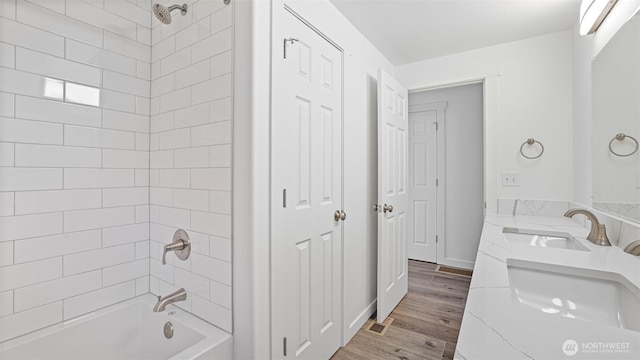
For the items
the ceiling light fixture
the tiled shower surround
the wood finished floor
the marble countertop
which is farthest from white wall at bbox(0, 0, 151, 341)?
the ceiling light fixture

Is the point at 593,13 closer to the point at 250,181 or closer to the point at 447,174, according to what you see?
the point at 250,181

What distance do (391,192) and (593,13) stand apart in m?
1.62

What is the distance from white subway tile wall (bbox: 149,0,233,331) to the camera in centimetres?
128

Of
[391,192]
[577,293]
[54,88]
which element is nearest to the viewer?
[577,293]

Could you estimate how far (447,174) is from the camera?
3.65 metres

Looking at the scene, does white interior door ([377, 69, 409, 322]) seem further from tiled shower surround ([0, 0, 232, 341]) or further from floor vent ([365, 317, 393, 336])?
tiled shower surround ([0, 0, 232, 341])

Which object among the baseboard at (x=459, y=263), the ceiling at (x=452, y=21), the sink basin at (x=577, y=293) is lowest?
the baseboard at (x=459, y=263)

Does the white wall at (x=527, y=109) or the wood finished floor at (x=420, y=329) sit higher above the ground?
the white wall at (x=527, y=109)

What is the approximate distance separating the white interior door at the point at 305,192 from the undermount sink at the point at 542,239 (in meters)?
1.08

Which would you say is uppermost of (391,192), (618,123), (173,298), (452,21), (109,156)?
(452,21)

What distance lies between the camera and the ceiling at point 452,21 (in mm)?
1979

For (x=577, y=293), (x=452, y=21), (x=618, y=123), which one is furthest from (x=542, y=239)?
(x=452, y=21)

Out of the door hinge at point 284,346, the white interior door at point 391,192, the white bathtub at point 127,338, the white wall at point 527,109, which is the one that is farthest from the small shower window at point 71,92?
the white wall at point 527,109

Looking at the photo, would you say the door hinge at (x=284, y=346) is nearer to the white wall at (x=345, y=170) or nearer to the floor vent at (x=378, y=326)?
the white wall at (x=345, y=170)
